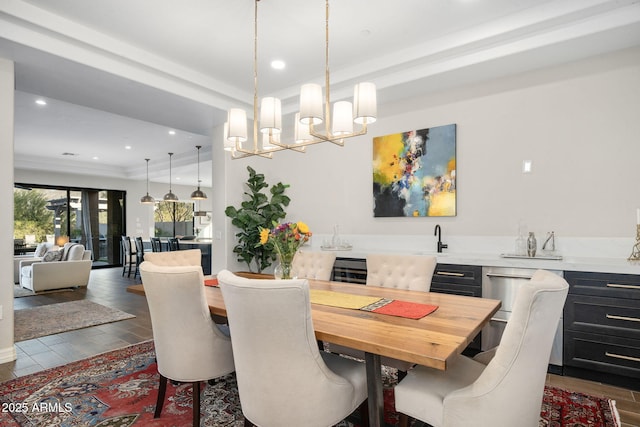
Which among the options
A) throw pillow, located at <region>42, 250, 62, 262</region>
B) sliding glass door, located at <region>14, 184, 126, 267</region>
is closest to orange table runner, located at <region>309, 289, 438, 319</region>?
throw pillow, located at <region>42, 250, 62, 262</region>

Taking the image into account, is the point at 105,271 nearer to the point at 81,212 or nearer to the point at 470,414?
the point at 81,212

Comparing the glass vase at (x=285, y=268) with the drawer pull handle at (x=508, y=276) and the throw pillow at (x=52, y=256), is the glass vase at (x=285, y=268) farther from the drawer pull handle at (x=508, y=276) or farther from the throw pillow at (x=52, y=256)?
the throw pillow at (x=52, y=256)

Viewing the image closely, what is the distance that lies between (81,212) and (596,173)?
1110cm

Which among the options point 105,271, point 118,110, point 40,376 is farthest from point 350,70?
point 105,271

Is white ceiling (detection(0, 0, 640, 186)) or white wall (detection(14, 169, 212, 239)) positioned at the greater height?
white ceiling (detection(0, 0, 640, 186))

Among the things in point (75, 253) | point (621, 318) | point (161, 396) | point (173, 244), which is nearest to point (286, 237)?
point (161, 396)

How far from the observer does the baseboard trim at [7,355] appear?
3.10 m

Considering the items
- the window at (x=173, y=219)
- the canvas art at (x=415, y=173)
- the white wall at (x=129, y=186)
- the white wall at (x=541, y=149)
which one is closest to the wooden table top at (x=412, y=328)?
the white wall at (x=541, y=149)

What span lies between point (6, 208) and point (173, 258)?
4.86 feet

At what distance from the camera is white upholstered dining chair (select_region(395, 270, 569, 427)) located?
1.25 metres

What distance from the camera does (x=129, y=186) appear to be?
10516mm

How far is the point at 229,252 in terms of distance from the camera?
5.05m

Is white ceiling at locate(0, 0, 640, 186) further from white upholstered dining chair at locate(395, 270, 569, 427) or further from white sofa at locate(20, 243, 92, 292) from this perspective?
white sofa at locate(20, 243, 92, 292)

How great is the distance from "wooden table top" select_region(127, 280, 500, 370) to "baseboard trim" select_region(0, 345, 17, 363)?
236cm
